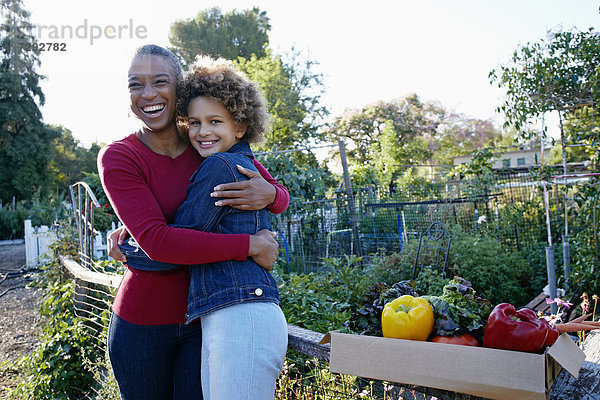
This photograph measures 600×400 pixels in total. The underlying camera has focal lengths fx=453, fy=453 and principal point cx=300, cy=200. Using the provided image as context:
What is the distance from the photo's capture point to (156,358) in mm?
1438

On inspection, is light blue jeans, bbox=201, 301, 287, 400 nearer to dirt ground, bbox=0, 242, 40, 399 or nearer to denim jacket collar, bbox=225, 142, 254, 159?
denim jacket collar, bbox=225, 142, 254, 159

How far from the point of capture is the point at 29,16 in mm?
22828

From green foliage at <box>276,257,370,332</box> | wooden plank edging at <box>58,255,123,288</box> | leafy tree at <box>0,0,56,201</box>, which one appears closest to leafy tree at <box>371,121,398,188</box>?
green foliage at <box>276,257,370,332</box>

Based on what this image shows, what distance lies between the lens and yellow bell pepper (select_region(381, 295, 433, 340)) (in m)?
1.24

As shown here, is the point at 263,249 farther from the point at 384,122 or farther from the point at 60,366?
the point at 384,122

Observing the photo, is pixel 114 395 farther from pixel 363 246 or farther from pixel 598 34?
pixel 598 34

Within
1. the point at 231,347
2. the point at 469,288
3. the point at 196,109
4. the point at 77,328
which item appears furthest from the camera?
the point at 77,328

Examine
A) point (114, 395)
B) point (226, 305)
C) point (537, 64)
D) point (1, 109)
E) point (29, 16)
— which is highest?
point (29, 16)

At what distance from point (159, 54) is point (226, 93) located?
0.28m

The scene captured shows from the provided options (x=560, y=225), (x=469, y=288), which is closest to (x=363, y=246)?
(x=560, y=225)

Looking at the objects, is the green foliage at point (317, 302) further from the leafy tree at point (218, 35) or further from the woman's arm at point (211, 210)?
the leafy tree at point (218, 35)

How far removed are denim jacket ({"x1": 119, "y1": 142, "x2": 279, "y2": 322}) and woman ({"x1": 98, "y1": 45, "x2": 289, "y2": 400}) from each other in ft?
0.13

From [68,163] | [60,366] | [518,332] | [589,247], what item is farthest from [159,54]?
[68,163]

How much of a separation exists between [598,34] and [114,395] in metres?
5.92
